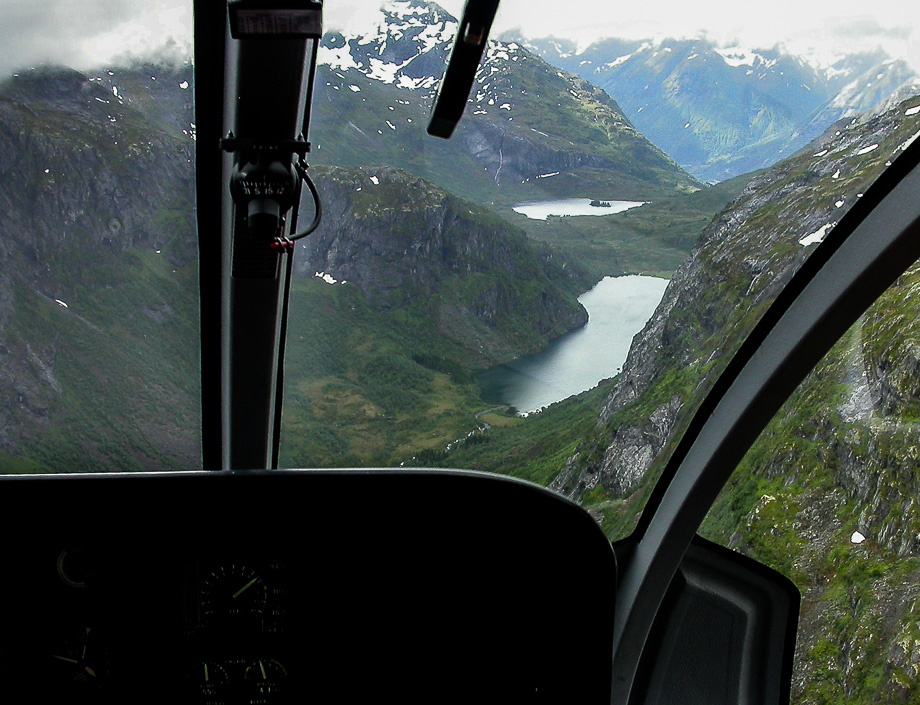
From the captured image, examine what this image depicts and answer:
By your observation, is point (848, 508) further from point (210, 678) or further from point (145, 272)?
point (145, 272)

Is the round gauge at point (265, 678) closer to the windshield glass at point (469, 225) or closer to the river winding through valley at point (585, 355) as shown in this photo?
the windshield glass at point (469, 225)

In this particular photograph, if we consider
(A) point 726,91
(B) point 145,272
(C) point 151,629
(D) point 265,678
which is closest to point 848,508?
(A) point 726,91

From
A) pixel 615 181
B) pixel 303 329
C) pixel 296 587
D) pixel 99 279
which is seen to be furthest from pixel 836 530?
pixel 99 279

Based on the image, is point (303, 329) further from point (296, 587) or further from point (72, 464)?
point (296, 587)

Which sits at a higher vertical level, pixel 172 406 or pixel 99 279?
pixel 99 279

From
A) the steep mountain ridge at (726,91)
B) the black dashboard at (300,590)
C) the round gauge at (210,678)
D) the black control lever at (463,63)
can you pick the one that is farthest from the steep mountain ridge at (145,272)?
the round gauge at (210,678)

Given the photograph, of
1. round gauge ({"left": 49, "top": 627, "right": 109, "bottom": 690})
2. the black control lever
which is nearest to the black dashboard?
round gauge ({"left": 49, "top": 627, "right": 109, "bottom": 690})
